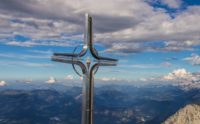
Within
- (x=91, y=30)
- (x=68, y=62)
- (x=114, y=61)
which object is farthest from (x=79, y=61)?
(x=114, y=61)

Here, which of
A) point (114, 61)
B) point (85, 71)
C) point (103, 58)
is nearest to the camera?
point (85, 71)

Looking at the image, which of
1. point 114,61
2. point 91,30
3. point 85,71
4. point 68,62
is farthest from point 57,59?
point 114,61

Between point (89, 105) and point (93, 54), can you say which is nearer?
point (89, 105)

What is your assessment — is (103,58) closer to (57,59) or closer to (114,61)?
(114,61)

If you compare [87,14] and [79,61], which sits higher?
[87,14]

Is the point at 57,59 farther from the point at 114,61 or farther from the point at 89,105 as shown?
the point at 114,61

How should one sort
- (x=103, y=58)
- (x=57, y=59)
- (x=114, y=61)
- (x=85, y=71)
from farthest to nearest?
(x=114, y=61) < (x=103, y=58) < (x=85, y=71) < (x=57, y=59)

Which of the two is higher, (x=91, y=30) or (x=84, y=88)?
(x=91, y=30)

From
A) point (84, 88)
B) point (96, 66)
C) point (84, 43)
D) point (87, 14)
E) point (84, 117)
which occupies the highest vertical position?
point (87, 14)

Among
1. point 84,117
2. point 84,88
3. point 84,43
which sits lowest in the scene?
point 84,117
